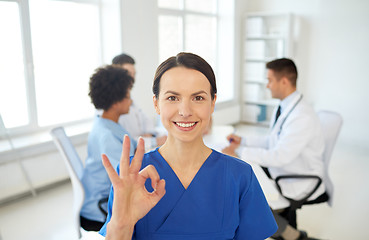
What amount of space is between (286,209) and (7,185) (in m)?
2.62

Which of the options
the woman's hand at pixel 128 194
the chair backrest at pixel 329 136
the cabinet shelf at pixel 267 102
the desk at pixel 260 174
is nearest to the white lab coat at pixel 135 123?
the desk at pixel 260 174

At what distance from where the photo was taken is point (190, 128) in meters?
1.01

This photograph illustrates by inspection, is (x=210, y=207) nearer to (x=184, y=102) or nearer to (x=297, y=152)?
(x=184, y=102)

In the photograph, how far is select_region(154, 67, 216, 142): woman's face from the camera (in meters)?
0.98

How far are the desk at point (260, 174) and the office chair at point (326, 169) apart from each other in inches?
2.8

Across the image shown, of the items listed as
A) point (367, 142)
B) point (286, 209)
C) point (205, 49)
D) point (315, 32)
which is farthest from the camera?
point (205, 49)

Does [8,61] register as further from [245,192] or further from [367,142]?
[367,142]

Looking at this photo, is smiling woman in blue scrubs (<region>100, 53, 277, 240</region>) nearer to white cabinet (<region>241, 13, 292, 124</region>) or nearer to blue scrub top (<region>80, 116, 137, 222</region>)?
blue scrub top (<region>80, 116, 137, 222</region>)

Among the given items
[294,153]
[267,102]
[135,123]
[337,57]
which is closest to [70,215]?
[135,123]

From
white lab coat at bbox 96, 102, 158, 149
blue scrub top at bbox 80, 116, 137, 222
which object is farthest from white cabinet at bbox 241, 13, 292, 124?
blue scrub top at bbox 80, 116, 137, 222

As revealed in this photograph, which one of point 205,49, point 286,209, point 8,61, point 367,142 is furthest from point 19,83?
point 367,142

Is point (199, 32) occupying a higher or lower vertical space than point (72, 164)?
higher

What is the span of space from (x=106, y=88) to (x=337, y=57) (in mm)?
4445

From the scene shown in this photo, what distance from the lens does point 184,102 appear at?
0.98m
